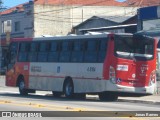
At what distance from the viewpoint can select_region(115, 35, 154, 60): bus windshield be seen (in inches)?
1040

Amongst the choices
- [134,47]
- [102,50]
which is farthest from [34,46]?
[134,47]

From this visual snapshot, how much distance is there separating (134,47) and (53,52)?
4.76 metres

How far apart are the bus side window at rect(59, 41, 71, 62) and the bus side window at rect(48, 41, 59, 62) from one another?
35 centimetres

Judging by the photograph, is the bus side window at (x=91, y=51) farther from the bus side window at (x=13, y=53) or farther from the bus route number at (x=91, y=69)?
the bus side window at (x=13, y=53)

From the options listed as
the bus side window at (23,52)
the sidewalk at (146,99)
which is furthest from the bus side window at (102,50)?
the bus side window at (23,52)

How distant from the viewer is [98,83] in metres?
26.9

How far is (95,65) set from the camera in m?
27.1

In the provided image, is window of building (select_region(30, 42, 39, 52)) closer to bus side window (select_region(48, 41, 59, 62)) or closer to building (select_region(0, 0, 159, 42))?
bus side window (select_region(48, 41, 59, 62))

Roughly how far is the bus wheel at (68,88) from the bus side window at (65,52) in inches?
42.0

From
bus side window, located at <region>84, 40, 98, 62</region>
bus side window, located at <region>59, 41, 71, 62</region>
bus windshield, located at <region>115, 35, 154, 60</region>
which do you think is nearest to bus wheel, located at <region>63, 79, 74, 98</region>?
bus side window, located at <region>59, 41, 71, 62</region>

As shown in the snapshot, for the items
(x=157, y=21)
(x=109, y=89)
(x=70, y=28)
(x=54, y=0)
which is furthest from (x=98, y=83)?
(x=54, y=0)

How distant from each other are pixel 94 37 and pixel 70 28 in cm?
4694

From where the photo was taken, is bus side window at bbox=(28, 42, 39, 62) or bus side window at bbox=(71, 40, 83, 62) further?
bus side window at bbox=(28, 42, 39, 62)

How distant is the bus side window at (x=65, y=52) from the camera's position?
28.9 m
